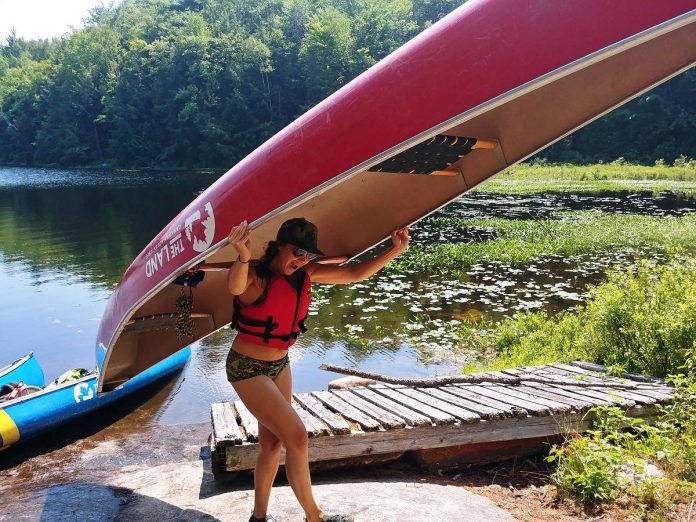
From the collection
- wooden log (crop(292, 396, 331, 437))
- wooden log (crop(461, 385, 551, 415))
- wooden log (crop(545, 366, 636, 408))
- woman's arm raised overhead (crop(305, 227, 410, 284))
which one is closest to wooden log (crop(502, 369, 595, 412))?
wooden log (crop(545, 366, 636, 408))

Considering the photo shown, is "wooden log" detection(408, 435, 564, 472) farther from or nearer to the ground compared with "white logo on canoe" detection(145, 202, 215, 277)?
nearer to the ground

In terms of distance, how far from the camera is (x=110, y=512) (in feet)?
13.6

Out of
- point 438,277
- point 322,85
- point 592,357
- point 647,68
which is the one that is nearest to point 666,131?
point 322,85

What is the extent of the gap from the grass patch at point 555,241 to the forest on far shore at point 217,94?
31460 millimetres

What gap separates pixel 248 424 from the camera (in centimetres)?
457

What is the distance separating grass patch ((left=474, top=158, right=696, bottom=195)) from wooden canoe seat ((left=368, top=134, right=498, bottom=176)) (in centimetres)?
2505

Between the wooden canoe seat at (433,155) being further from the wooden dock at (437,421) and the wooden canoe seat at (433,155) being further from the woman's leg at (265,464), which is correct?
the wooden dock at (437,421)

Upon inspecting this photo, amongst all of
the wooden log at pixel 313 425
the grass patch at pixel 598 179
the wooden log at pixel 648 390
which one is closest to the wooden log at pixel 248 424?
the wooden log at pixel 313 425

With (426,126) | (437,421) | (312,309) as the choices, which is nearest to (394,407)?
(437,421)

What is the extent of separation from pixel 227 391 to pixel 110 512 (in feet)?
12.9

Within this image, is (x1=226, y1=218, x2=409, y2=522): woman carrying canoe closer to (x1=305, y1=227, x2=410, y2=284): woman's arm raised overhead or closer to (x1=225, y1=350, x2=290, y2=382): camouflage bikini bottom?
(x1=225, y1=350, x2=290, y2=382): camouflage bikini bottom

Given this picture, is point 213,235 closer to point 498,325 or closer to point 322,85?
point 498,325

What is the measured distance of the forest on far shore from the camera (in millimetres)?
49375

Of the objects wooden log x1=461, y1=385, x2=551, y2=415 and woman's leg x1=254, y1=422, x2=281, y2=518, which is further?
wooden log x1=461, y1=385, x2=551, y2=415
